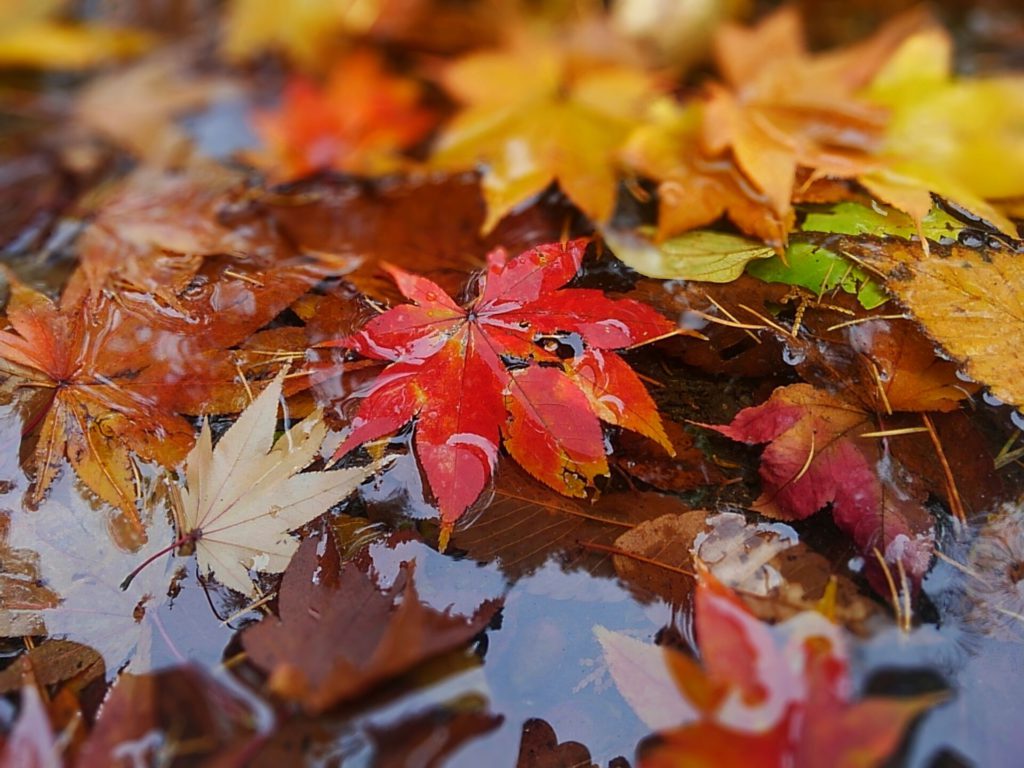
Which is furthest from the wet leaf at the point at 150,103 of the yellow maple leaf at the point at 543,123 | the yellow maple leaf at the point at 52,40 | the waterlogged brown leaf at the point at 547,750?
Answer: the waterlogged brown leaf at the point at 547,750

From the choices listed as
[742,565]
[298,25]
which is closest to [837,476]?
[742,565]

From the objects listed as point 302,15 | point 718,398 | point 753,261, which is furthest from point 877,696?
point 302,15

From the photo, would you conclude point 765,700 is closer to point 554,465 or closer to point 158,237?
point 554,465

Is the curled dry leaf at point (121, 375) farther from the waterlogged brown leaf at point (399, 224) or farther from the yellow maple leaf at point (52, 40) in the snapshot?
the yellow maple leaf at point (52, 40)

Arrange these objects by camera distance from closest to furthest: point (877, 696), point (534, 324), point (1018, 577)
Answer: point (877, 696) → point (1018, 577) → point (534, 324)

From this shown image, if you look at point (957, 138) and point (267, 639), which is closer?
point (267, 639)

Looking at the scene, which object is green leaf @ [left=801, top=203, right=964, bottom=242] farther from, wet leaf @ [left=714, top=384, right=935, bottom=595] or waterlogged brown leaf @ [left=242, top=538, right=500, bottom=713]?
waterlogged brown leaf @ [left=242, top=538, right=500, bottom=713]

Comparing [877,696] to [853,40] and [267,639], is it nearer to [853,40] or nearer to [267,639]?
[267,639]
